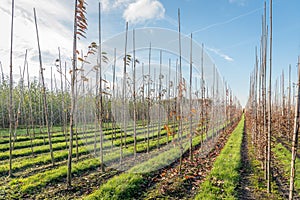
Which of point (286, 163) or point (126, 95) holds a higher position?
point (126, 95)

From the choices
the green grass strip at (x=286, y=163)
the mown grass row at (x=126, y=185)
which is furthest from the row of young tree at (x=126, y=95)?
the green grass strip at (x=286, y=163)

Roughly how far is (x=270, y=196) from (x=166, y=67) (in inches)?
353

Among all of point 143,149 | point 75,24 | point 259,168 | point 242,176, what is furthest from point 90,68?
point 259,168

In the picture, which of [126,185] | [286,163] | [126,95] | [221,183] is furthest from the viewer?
[126,95]

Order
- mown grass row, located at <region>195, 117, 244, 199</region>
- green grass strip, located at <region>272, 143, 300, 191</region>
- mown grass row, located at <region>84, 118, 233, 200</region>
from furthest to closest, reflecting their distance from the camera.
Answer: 1. green grass strip, located at <region>272, 143, 300, 191</region>
2. mown grass row, located at <region>195, 117, 244, 199</region>
3. mown grass row, located at <region>84, 118, 233, 200</region>

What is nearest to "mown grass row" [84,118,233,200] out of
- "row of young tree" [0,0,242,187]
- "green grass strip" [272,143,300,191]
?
"row of young tree" [0,0,242,187]

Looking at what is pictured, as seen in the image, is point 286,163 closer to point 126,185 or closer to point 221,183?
point 221,183

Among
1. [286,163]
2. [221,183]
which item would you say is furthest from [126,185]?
[286,163]

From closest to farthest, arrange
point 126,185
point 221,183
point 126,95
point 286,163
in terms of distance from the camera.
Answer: point 126,185 → point 221,183 → point 286,163 → point 126,95

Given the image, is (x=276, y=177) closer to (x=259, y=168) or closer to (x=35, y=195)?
(x=259, y=168)

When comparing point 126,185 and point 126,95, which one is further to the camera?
point 126,95

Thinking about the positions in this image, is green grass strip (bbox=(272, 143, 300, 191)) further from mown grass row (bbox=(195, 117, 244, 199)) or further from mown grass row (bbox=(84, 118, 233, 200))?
mown grass row (bbox=(84, 118, 233, 200))

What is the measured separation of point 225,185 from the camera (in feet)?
18.0

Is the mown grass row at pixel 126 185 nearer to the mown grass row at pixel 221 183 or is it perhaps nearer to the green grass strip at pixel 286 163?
the mown grass row at pixel 221 183
